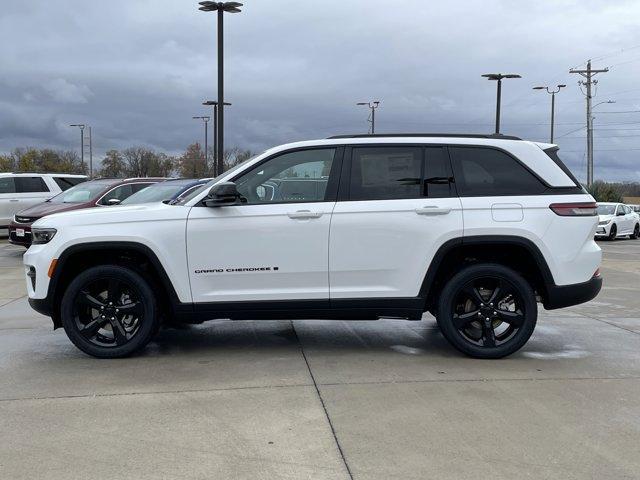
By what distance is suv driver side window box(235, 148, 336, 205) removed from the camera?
562cm

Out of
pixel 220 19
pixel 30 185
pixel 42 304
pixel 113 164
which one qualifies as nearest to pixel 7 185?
pixel 30 185

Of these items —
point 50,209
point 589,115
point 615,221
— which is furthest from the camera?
point 589,115

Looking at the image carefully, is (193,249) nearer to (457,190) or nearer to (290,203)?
(290,203)

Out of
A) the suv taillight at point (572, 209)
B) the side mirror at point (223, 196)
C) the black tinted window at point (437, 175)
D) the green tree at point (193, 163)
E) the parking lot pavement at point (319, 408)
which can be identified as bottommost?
the parking lot pavement at point (319, 408)

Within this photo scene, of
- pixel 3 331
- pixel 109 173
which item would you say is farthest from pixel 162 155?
pixel 3 331

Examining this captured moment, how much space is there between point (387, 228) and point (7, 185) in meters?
15.7

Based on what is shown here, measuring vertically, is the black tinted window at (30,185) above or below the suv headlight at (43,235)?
above

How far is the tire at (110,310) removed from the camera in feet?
18.3

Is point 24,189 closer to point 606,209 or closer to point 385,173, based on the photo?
point 385,173

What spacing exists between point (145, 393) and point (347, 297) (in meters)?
1.85

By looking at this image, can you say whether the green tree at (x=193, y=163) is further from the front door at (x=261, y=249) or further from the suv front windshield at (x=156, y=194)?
the front door at (x=261, y=249)

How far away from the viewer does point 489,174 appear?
5.71 m

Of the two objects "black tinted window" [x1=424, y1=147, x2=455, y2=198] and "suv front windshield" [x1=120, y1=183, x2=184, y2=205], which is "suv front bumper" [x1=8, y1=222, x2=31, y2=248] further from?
"black tinted window" [x1=424, y1=147, x2=455, y2=198]

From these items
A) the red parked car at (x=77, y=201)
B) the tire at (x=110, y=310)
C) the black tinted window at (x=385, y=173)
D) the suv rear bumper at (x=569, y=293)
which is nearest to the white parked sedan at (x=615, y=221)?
the red parked car at (x=77, y=201)
